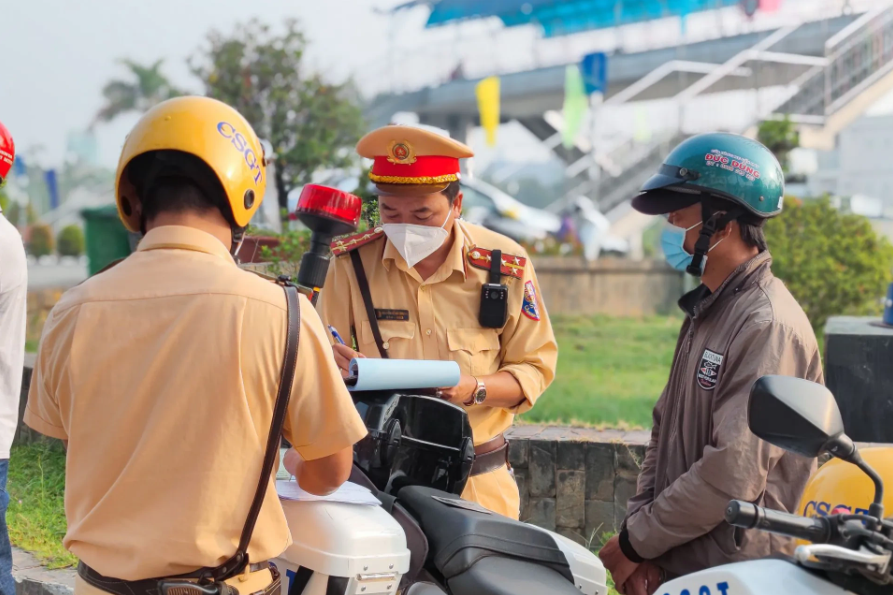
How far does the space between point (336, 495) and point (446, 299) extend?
101 centimetres

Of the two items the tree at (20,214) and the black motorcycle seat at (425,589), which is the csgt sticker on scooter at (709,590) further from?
the tree at (20,214)

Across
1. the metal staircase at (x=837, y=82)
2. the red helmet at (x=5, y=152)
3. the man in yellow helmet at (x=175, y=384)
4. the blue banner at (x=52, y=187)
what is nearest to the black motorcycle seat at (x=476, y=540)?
the man in yellow helmet at (x=175, y=384)

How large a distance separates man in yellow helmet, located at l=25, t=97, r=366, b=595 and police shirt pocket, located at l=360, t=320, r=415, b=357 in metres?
1.18

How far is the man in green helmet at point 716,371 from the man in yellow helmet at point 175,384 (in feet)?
3.25

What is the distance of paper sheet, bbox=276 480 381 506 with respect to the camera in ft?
7.27

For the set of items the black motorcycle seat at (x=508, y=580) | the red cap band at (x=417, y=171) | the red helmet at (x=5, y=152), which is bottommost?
the black motorcycle seat at (x=508, y=580)

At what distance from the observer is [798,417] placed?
1.54 meters

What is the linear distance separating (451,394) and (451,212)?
2.06 feet

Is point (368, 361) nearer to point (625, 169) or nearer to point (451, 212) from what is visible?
point (451, 212)

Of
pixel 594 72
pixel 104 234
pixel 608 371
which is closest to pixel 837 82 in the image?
pixel 594 72

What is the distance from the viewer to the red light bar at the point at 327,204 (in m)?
2.74

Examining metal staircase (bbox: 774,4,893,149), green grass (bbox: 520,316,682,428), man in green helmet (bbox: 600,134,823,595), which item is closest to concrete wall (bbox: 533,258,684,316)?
green grass (bbox: 520,316,682,428)

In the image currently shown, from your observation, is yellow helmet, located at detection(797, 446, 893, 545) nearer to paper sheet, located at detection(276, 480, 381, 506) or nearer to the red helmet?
paper sheet, located at detection(276, 480, 381, 506)

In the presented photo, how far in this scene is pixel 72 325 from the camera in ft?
5.73
